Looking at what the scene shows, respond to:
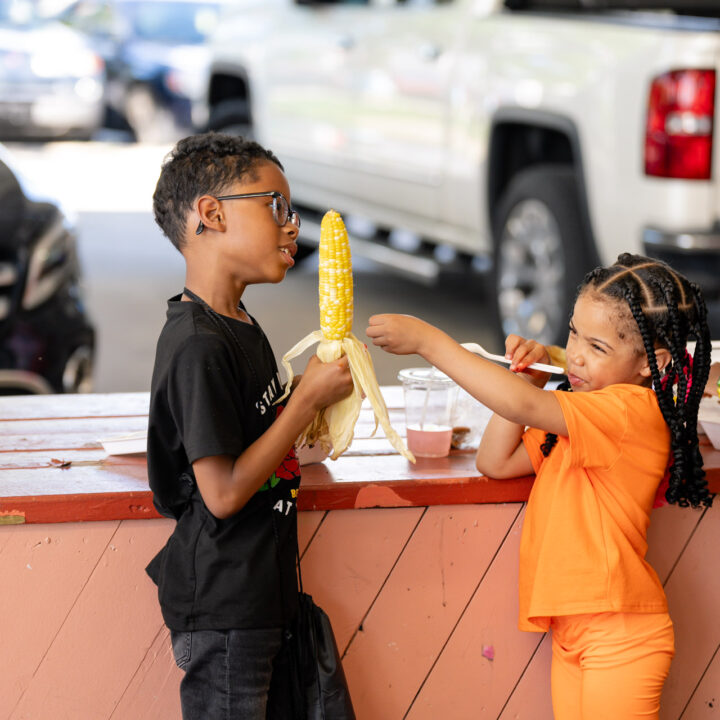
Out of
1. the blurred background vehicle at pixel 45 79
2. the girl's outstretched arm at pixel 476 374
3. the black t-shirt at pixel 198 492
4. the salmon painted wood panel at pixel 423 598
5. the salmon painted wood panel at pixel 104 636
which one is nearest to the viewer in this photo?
the black t-shirt at pixel 198 492

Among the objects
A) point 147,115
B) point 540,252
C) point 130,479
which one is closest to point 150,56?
point 147,115

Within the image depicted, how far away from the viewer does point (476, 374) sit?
2.00m

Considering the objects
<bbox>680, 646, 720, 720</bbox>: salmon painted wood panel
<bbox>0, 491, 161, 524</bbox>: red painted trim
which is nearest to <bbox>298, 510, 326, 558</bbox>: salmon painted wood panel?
<bbox>0, 491, 161, 524</bbox>: red painted trim

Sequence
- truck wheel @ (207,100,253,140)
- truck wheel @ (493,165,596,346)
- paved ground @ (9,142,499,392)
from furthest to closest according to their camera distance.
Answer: truck wheel @ (207,100,253,140), paved ground @ (9,142,499,392), truck wheel @ (493,165,596,346)

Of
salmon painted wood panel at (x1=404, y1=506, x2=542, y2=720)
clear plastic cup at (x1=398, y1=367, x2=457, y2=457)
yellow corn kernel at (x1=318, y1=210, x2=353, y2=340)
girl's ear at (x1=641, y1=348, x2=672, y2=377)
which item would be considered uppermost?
yellow corn kernel at (x1=318, y1=210, x2=353, y2=340)

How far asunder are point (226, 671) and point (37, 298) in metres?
2.53

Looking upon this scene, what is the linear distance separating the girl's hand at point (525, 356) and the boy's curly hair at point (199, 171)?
0.59 metres

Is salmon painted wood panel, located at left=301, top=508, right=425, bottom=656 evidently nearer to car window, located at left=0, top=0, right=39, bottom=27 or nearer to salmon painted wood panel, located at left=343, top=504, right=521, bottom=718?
salmon painted wood panel, located at left=343, top=504, right=521, bottom=718

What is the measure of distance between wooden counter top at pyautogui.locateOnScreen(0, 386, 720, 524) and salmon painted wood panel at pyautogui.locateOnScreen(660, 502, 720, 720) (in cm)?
14

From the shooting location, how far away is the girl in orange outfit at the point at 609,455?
79.1 inches

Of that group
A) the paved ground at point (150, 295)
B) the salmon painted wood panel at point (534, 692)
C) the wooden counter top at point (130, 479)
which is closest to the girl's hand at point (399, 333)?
the wooden counter top at point (130, 479)

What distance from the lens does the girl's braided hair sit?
2049mm

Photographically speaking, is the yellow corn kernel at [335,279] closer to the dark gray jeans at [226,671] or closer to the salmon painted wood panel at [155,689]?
the dark gray jeans at [226,671]

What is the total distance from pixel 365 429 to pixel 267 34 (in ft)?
16.5
